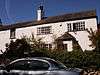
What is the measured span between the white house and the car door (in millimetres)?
19518

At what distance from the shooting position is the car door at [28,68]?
386 inches

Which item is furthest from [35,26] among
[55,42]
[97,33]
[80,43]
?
[97,33]

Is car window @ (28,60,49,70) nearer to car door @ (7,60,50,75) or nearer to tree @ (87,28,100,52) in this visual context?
car door @ (7,60,50,75)

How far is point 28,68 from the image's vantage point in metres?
10.0

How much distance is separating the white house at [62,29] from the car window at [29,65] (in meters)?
19.5

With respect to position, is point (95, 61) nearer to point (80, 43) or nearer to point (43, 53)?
point (43, 53)

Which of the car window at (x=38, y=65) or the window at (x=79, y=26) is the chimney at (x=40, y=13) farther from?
the car window at (x=38, y=65)

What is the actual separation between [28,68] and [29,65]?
0.48ft

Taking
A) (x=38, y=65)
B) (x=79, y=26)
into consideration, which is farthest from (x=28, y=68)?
(x=79, y=26)

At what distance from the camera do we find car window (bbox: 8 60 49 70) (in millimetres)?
9984

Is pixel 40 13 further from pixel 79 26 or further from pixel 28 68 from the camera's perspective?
pixel 28 68

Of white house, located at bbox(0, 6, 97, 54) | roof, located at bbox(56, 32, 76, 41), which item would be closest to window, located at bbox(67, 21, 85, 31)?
white house, located at bbox(0, 6, 97, 54)

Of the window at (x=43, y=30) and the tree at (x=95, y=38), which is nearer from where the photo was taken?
the tree at (x=95, y=38)

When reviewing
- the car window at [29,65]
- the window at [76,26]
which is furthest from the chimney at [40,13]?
the car window at [29,65]
